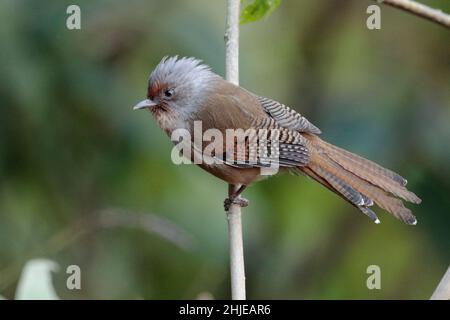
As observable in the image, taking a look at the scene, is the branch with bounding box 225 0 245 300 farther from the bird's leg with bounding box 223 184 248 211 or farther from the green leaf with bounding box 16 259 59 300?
the green leaf with bounding box 16 259 59 300

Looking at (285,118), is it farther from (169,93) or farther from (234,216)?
(234,216)

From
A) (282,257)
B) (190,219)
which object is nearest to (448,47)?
(282,257)

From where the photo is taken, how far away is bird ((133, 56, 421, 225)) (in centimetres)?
441

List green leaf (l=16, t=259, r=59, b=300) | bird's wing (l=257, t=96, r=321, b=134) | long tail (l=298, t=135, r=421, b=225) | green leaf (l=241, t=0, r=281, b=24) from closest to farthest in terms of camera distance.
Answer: green leaf (l=16, t=259, r=59, b=300) < green leaf (l=241, t=0, r=281, b=24) < long tail (l=298, t=135, r=421, b=225) < bird's wing (l=257, t=96, r=321, b=134)

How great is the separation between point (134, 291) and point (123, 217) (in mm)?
536

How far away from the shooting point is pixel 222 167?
443 centimetres

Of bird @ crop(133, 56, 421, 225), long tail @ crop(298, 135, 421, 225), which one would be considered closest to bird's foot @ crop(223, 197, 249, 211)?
bird @ crop(133, 56, 421, 225)

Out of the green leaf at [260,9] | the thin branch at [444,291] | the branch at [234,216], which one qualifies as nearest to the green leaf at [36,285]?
the branch at [234,216]

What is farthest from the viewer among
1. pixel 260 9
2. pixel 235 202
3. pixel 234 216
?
pixel 235 202

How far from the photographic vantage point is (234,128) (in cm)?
450

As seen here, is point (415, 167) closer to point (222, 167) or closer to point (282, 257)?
point (282, 257)

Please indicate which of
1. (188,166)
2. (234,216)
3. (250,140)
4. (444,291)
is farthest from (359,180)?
(444,291)

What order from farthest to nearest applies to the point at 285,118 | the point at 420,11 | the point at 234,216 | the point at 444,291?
the point at 285,118 → the point at 234,216 → the point at 420,11 → the point at 444,291

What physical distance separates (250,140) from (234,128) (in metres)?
0.11
